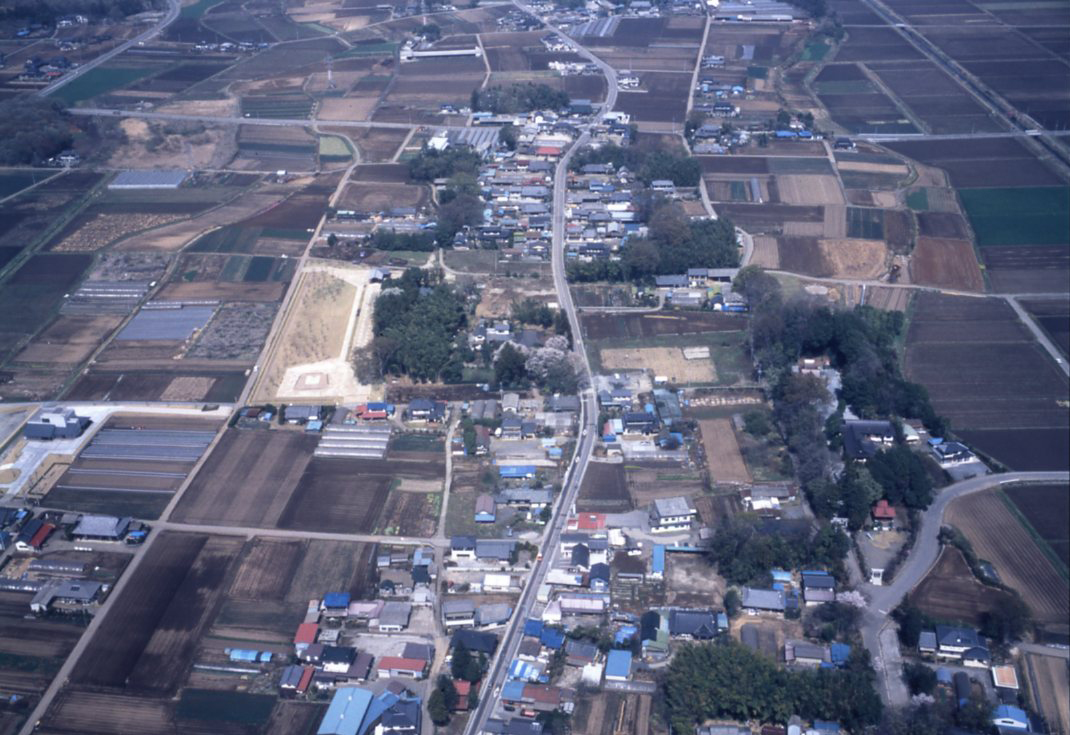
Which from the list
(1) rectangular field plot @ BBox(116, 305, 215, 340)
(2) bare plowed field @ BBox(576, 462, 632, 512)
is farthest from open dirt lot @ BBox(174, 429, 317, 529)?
(2) bare plowed field @ BBox(576, 462, 632, 512)

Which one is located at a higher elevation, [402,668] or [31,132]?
[402,668]

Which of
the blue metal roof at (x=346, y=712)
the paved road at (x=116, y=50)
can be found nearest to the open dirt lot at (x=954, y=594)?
the blue metal roof at (x=346, y=712)

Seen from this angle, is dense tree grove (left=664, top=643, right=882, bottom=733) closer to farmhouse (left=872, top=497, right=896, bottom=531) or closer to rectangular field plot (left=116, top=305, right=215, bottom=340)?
farmhouse (left=872, top=497, right=896, bottom=531)

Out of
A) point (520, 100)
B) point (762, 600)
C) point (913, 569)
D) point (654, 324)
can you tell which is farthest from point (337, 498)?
point (520, 100)

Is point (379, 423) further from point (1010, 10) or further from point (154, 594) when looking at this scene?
point (1010, 10)

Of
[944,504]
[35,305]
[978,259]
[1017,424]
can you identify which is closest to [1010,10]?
[978,259]

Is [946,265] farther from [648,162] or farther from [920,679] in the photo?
[920,679]
